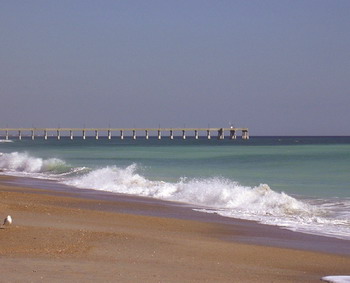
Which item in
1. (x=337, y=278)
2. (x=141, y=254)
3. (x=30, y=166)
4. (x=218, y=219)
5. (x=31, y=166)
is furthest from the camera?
(x=30, y=166)

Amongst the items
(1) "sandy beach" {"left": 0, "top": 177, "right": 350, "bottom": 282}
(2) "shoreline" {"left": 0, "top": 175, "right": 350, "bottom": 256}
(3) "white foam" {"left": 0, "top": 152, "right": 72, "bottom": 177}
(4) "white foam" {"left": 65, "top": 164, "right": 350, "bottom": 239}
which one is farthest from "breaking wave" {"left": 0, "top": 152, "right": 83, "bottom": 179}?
(1) "sandy beach" {"left": 0, "top": 177, "right": 350, "bottom": 282}

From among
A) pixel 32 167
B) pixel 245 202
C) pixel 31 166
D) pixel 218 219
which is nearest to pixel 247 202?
pixel 245 202

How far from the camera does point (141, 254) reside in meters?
10.1

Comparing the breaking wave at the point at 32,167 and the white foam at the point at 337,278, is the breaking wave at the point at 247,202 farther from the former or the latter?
the breaking wave at the point at 32,167

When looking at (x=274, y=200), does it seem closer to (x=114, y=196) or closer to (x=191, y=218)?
(x=191, y=218)

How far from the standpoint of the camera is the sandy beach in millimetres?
8500

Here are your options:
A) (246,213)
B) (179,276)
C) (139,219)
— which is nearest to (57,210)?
(139,219)

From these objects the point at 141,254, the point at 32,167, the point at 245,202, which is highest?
the point at 141,254

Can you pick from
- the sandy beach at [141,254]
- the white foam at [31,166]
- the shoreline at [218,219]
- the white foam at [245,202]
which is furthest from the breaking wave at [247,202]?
the white foam at [31,166]

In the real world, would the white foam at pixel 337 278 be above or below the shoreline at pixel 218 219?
above

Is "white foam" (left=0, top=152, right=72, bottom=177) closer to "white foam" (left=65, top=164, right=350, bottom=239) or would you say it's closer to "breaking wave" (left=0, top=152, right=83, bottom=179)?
"breaking wave" (left=0, top=152, right=83, bottom=179)

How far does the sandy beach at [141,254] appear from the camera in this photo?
850cm

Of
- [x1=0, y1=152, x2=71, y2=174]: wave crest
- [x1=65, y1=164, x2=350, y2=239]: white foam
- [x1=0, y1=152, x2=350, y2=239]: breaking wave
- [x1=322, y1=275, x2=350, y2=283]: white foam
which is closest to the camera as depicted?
[x1=322, y1=275, x2=350, y2=283]: white foam

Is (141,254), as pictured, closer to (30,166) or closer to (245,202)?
(245,202)
